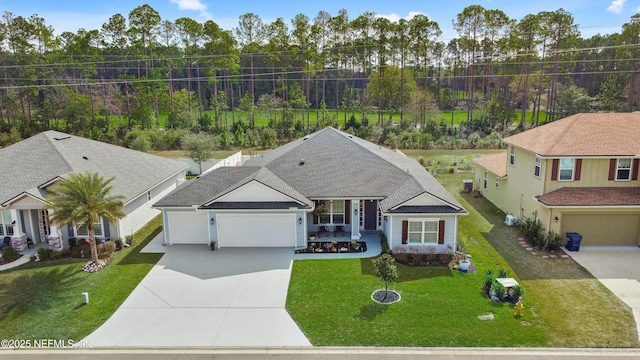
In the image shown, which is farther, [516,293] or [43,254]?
[43,254]

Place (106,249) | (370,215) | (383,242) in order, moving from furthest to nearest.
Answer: (370,215), (383,242), (106,249)

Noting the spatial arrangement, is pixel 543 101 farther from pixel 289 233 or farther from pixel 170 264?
pixel 170 264

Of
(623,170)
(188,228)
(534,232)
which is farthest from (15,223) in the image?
(623,170)

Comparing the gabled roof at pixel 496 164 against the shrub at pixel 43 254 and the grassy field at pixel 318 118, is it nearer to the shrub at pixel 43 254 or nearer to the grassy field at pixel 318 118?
the shrub at pixel 43 254

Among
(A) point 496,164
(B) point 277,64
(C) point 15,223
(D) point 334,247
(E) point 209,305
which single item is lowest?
(E) point 209,305

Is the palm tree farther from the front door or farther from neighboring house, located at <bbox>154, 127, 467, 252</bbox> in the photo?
the front door

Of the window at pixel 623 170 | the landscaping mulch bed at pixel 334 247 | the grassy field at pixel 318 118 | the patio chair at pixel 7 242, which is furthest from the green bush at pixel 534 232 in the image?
the grassy field at pixel 318 118

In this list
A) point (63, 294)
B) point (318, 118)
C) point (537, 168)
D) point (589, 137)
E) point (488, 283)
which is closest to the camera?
point (488, 283)

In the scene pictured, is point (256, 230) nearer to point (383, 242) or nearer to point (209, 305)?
point (209, 305)
